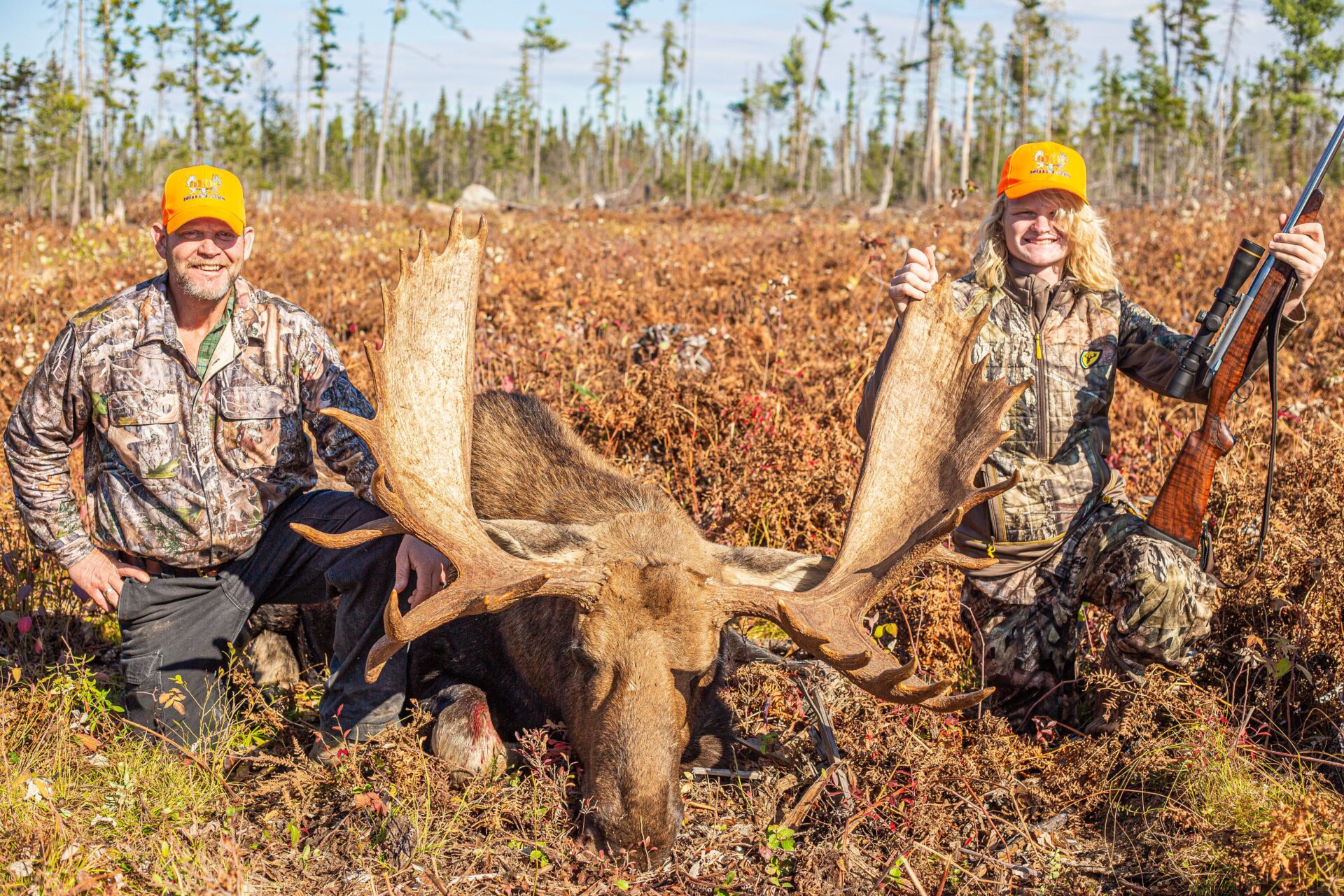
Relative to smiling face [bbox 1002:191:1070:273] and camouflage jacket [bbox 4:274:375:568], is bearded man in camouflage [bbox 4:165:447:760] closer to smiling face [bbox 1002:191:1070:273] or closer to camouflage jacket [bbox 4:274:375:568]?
camouflage jacket [bbox 4:274:375:568]

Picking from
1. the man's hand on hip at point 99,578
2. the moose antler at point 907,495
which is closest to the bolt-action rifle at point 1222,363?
the moose antler at point 907,495

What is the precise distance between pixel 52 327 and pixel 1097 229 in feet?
30.6

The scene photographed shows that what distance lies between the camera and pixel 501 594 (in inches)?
142

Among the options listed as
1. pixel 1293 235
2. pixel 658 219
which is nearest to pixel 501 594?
pixel 1293 235

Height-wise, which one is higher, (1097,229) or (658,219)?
(658,219)

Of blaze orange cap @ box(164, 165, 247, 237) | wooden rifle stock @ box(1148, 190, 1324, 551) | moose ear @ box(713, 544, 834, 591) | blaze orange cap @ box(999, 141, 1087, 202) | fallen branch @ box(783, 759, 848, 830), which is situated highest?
blaze orange cap @ box(999, 141, 1087, 202)

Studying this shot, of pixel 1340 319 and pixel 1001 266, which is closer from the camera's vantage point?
pixel 1001 266

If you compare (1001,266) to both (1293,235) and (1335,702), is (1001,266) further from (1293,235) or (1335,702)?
(1335,702)

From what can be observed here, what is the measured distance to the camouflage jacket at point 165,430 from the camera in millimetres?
4738

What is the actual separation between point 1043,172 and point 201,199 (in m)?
4.18

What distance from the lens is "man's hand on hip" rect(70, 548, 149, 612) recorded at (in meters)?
4.76

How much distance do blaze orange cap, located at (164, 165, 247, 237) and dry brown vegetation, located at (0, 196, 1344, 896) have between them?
2246 millimetres

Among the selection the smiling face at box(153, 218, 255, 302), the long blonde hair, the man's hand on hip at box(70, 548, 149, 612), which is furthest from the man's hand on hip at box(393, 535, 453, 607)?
the long blonde hair

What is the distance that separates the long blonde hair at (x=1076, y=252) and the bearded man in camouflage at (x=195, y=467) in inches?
130
